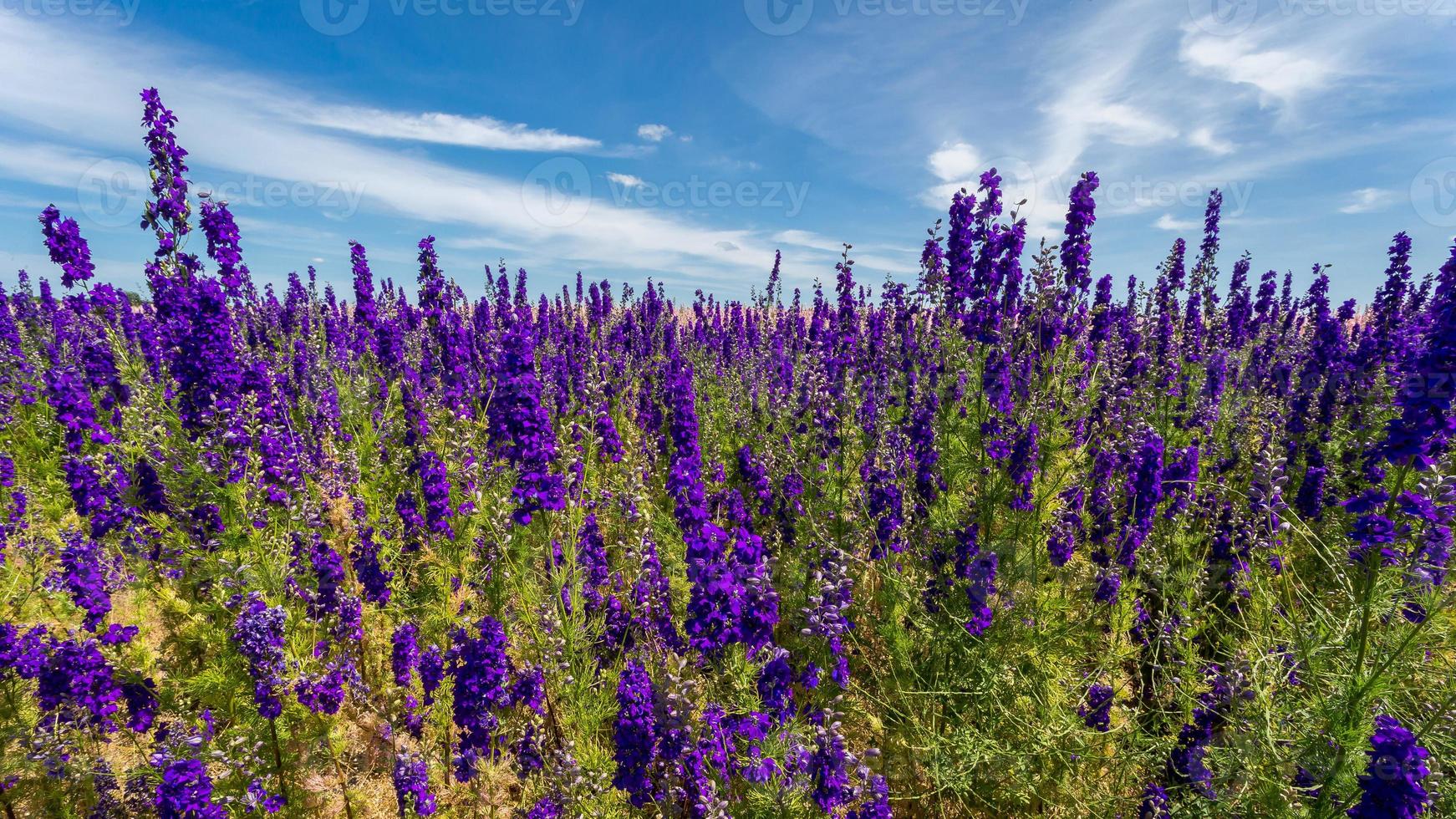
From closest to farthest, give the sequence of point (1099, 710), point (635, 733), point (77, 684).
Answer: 1. point (635, 733)
2. point (77, 684)
3. point (1099, 710)

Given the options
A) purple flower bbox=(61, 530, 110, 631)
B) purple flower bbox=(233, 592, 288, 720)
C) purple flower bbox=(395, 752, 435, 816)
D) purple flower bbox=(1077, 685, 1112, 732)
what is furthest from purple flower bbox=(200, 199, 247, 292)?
purple flower bbox=(1077, 685, 1112, 732)

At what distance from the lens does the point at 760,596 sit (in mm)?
3279

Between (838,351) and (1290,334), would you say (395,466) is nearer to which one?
(838,351)

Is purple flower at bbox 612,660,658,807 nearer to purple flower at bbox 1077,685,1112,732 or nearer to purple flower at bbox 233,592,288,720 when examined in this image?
purple flower at bbox 233,592,288,720

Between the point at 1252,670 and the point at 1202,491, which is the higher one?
the point at 1202,491

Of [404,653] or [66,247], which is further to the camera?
[66,247]

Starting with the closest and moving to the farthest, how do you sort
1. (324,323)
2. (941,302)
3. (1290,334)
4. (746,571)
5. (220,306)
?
(746,571) < (220,306) < (941,302) < (324,323) < (1290,334)

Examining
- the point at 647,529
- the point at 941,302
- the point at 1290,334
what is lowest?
the point at 647,529

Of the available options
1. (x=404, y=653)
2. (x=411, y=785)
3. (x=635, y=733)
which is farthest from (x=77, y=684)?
(x=635, y=733)

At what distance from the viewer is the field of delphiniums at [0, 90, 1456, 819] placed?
121 inches

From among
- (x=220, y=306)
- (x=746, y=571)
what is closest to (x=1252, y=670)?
(x=746, y=571)

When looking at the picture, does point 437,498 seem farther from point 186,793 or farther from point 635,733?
point 635,733

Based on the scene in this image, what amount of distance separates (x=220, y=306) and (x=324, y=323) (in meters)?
11.1

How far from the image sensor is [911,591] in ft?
16.0
